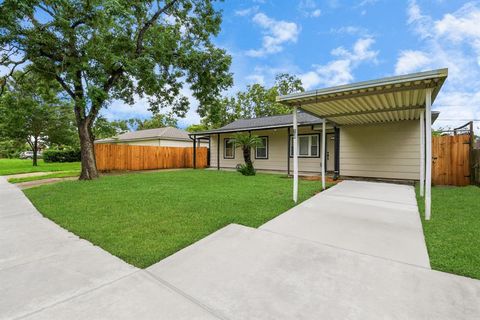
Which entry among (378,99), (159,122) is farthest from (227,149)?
(159,122)

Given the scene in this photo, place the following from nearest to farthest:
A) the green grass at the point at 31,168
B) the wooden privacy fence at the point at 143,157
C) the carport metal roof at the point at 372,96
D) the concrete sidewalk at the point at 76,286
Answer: the concrete sidewalk at the point at 76,286, the carport metal roof at the point at 372,96, the wooden privacy fence at the point at 143,157, the green grass at the point at 31,168

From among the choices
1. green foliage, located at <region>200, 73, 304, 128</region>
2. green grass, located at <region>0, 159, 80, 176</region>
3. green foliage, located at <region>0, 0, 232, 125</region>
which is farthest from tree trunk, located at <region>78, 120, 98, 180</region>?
green foliage, located at <region>200, 73, 304, 128</region>

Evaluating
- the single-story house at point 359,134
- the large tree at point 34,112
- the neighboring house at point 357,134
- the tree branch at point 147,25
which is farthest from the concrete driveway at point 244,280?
the large tree at point 34,112

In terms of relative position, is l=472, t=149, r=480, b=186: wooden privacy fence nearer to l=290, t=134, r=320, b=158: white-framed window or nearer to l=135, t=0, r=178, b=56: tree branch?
l=290, t=134, r=320, b=158: white-framed window

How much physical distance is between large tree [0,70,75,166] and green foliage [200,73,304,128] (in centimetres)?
1367

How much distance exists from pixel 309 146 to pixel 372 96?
6747mm

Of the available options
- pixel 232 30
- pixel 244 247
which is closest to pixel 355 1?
pixel 232 30

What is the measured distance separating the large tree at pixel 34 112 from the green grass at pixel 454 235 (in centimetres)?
1363

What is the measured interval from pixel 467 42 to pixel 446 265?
610 inches

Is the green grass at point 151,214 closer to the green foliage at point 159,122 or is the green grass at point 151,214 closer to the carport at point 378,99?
the carport at point 378,99

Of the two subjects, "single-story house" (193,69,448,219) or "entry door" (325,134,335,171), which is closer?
"single-story house" (193,69,448,219)

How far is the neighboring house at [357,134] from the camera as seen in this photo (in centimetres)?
489

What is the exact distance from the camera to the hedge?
79.8 feet

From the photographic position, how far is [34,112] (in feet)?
55.5
